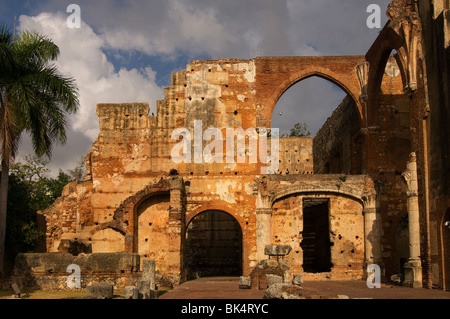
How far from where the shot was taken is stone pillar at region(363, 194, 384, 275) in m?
21.6

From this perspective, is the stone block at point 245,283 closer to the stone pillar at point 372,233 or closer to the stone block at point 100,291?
the stone block at point 100,291

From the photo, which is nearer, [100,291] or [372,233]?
[100,291]

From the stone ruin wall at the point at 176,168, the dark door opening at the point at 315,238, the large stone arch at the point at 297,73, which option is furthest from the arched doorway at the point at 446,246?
the dark door opening at the point at 315,238

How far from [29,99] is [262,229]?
10310 mm

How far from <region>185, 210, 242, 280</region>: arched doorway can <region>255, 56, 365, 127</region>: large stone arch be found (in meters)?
7.79

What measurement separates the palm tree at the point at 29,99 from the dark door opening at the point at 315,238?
1260 centimetres

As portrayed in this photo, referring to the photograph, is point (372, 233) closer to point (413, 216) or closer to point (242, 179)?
point (413, 216)

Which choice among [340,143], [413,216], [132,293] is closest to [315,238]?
[340,143]

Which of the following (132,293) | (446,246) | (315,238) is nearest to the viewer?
(132,293)

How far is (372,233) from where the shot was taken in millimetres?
21844

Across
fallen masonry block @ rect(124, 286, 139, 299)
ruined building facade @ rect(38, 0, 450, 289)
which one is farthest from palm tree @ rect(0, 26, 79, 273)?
fallen masonry block @ rect(124, 286, 139, 299)

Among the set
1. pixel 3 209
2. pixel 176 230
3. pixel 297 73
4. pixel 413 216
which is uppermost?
pixel 297 73

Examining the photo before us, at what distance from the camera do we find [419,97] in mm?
17703

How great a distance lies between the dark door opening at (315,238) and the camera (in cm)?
2659
